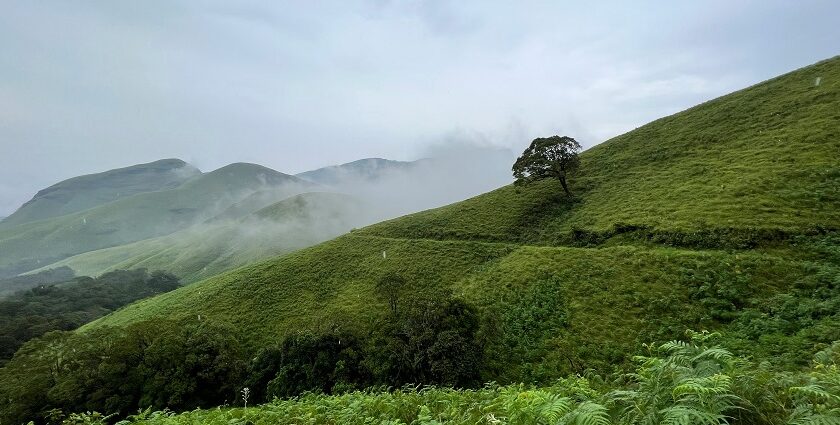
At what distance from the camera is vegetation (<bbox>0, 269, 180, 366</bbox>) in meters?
89.3

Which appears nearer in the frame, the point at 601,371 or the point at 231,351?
the point at 601,371

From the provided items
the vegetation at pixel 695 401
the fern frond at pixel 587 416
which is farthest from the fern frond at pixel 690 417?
the fern frond at pixel 587 416

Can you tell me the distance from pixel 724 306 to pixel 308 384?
3303 cm

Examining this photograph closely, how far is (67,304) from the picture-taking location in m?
137

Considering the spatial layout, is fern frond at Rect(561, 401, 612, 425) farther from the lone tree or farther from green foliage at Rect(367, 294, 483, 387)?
the lone tree

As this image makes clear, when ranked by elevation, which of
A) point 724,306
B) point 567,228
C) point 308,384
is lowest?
point 308,384

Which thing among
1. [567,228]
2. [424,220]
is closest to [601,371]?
[567,228]

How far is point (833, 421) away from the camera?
4805mm

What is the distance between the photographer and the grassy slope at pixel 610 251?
1249 inches

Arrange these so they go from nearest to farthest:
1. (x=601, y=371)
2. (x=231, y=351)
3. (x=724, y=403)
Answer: (x=724, y=403) < (x=601, y=371) < (x=231, y=351)

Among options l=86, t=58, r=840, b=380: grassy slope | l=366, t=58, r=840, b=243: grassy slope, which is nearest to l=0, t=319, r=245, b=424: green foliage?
l=86, t=58, r=840, b=380: grassy slope

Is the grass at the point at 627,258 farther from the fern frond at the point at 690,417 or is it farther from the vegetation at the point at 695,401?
the fern frond at the point at 690,417

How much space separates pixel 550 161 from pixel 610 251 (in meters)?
25.2

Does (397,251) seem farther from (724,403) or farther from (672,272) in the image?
(724,403)
